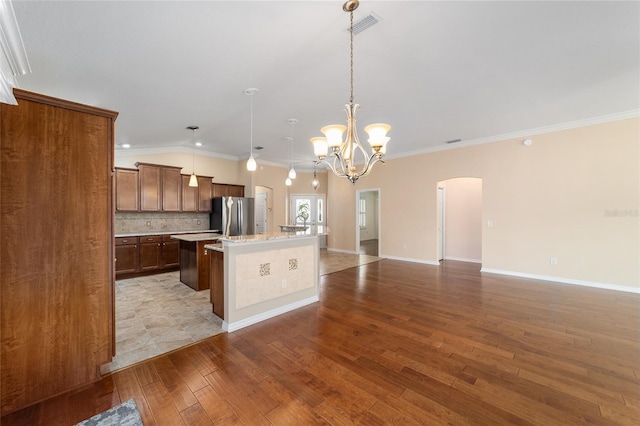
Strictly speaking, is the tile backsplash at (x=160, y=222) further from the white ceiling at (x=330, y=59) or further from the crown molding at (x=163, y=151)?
the white ceiling at (x=330, y=59)

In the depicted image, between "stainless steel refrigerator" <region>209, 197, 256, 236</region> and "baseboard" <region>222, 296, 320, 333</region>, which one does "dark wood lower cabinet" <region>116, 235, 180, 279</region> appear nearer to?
"stainless steel refrigerator" <region>209, 197, 256, 236</region>

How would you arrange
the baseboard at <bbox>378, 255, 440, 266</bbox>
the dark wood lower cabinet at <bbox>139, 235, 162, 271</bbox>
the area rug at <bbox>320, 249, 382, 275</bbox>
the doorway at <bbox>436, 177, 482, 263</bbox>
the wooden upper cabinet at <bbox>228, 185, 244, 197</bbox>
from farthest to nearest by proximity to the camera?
the wooden upper cabinet at <bbox>228, 185, 244, 197</bbox> < the doorway at <bbox>436, 177, 482, 263</bbox> < the baseboard at <bbox>378, 255, 440, 266</bbox> < the area rug at <bbox>320, 249, 382, 275</bbox> < the dark wood lower cabinet at <bbox>139, 235, 162, 271</bbox>

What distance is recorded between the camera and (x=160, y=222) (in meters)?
6.30

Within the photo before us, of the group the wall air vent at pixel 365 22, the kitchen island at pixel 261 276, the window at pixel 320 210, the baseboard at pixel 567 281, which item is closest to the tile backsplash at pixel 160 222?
the kitchen island at pixel 261 276

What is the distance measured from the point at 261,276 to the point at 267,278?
0.10 m

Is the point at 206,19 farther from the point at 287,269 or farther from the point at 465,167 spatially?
the point at 465,167

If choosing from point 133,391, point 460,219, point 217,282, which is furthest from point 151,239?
point 460,219

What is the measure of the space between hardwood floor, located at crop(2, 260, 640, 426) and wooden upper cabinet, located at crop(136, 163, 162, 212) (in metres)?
4.40

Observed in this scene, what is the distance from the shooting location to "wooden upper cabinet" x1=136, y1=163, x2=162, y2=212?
18.8 feet

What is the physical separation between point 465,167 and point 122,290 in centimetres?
765

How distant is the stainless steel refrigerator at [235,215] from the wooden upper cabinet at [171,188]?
0.90 meters

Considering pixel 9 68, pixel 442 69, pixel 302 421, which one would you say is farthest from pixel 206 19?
pixel 302 421

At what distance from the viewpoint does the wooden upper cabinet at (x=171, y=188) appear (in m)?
6.07

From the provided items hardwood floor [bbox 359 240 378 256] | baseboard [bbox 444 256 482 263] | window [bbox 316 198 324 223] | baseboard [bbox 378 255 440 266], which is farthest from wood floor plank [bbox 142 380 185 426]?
window [bbox 316 198 324 223]
